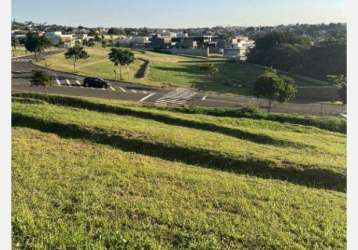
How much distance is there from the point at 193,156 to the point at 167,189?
10.8 ft

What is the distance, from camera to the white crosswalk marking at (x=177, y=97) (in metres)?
23.7

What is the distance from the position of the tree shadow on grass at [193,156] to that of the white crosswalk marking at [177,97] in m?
11.8

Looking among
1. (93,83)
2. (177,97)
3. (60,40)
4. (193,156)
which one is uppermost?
(60,40)

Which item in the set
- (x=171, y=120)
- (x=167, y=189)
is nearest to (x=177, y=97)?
(x=171, y=120)

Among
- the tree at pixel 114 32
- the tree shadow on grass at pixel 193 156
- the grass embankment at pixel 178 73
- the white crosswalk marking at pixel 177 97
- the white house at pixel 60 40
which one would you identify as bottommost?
the tree shadow on grass at pixel 193 156

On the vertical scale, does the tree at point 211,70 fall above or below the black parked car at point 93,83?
above

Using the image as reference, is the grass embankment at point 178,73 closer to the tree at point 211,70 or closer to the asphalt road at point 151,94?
the tree at point 211,70

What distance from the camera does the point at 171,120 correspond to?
14484 mm

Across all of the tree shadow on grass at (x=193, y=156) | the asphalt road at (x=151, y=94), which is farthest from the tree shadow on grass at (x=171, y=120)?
the asphalt road at (x=151, y=94)

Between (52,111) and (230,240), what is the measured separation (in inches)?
374

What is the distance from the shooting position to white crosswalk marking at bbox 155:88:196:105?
2365 centimetres

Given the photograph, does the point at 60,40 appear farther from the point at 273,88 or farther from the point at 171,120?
the point at 171,120

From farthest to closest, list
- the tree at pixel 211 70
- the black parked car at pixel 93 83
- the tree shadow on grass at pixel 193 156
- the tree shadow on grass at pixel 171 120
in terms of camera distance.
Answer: the tree at pixel 211 70 → the black parked car at pixel 93 83 → the tree shadow on grass at pixel 171 120 → the tree shadow on grass at pixel 193 156

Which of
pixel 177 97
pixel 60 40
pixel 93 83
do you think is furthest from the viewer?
pixel 60 40
